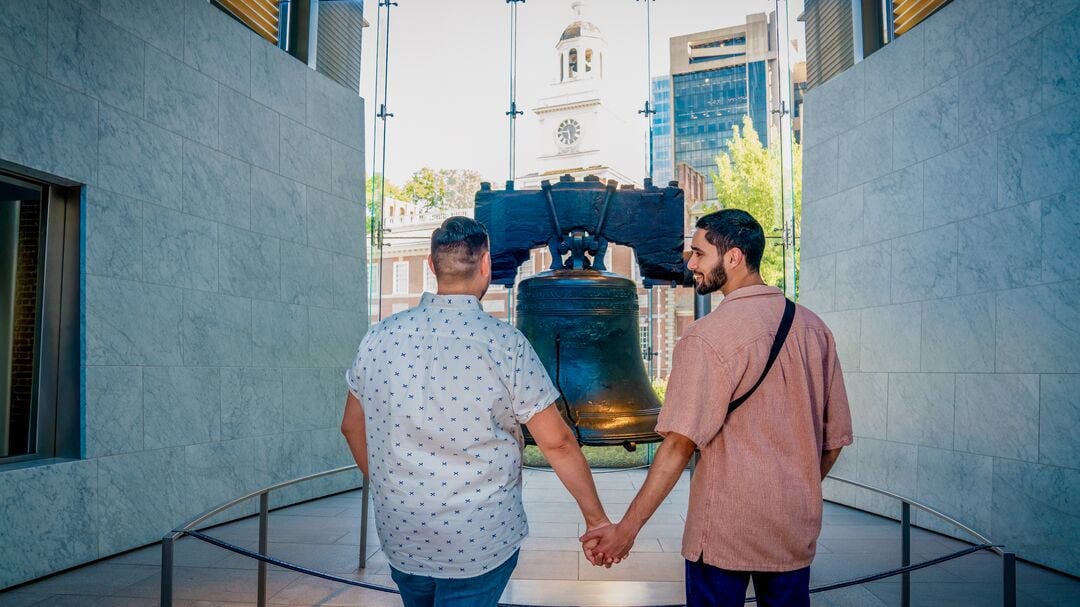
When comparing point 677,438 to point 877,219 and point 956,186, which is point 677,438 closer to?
point 956,186

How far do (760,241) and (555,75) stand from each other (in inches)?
1003

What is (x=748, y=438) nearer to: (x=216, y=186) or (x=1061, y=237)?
(x=1061, y=237)

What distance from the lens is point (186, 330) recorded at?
18.8ft

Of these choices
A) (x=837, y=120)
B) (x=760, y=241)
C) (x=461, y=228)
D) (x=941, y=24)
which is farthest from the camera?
(x=837, y=120)

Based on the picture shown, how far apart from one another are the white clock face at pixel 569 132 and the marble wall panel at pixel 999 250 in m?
20.2

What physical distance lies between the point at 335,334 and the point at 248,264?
1367mm

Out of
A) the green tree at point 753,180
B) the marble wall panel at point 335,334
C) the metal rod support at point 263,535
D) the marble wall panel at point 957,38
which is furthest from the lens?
the green tree at point 753,180

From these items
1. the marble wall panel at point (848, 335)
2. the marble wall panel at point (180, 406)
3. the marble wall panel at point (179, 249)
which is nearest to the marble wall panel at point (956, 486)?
the marble wall panel at point (848, 335)

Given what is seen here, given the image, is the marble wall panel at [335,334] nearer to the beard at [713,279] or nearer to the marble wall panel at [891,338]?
the marble wall panel at [891,338]

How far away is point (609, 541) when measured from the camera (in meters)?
2.13

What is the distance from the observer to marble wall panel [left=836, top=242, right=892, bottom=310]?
260 inches

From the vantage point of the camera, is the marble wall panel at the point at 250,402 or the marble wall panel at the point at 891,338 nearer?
the marble wall panel at the point at 250,402

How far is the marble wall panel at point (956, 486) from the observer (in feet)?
17.9

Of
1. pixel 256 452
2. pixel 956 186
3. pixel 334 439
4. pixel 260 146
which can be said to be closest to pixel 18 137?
pixel 260 146
